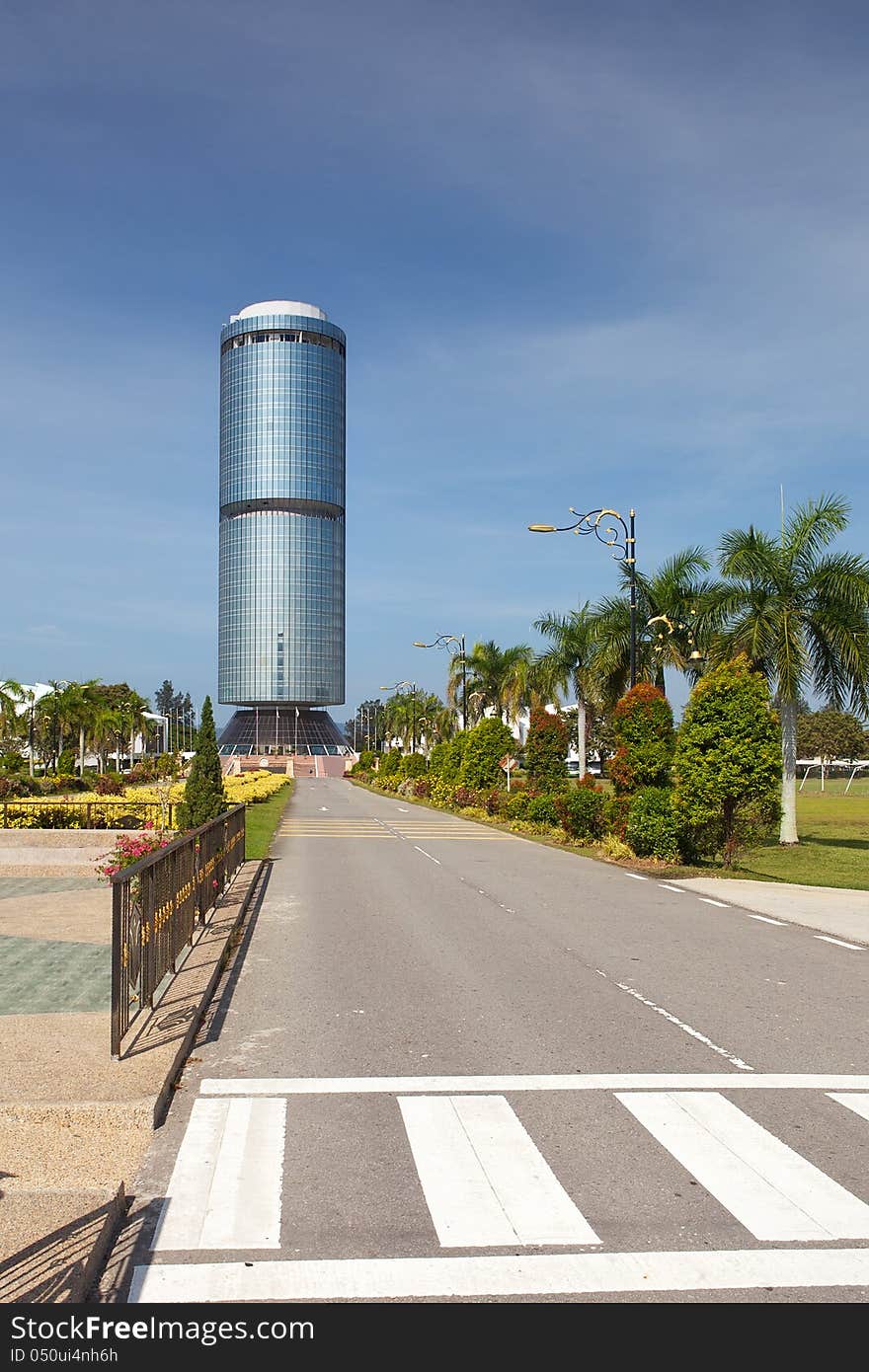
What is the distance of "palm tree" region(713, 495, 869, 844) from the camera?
30.0m

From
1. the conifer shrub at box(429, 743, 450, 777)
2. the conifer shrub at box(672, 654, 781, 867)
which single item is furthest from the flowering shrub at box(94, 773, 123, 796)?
the conifer shrub at box(672, 654, 781, 867)

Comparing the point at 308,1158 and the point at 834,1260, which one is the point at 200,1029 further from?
the point at 834,1260

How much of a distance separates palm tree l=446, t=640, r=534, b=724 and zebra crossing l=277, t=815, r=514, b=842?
57.1 ft

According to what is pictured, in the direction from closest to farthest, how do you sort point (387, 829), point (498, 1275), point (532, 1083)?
point (498, 1275), point (532, 1083), point (387, 829)

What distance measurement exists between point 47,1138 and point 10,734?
7030cm

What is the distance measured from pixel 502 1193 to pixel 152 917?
4.69m

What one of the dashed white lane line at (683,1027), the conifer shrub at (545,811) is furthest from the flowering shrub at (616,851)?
the dashed white lane line at (683,1027)

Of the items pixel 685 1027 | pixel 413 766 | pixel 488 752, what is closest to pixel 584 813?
pixel 488 752

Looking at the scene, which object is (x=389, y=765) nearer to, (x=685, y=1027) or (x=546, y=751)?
(x=546, y=751)

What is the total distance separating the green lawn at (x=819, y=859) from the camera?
21891 mm

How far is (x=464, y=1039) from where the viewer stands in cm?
886

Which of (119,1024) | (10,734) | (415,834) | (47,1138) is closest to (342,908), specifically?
(119,1024)

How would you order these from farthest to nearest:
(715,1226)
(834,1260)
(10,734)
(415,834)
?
(10,734) < (415,834) < (715,1226) < (834,1260)

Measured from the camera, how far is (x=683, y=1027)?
925 cm
